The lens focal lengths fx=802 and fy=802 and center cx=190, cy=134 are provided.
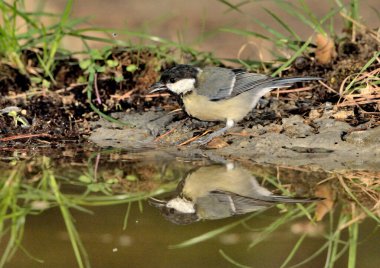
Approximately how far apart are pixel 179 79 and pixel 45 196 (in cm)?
170

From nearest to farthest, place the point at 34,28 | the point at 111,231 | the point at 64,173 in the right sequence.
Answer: the point at 111,231, the point at 64,173, the point at 34,28

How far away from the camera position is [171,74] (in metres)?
5.53

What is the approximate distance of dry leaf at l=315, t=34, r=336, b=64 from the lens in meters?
6.17

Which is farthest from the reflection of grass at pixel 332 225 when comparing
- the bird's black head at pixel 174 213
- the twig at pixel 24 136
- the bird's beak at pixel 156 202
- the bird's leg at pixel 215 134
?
the twig at pixel 24 136

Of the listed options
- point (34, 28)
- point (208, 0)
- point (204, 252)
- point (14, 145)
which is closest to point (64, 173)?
point (14, 145)

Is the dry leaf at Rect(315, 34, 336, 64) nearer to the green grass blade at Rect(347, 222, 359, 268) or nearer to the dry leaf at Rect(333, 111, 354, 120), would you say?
the dry leaf at Rect(333, 111, 354, 120)

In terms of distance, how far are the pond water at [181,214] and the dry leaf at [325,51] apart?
64.3 inches

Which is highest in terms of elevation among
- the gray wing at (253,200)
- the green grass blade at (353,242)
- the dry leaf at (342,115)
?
the green grass blade at (353,242)

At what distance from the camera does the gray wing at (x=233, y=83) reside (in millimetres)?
5605

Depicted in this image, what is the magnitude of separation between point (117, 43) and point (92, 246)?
11.1ft

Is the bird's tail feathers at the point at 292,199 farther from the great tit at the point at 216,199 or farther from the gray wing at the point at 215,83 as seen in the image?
the gray wing at the point at 215,83

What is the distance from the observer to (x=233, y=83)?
5.68 meters

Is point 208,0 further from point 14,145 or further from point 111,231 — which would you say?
point 111,231

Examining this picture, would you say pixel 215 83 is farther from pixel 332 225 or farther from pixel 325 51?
pixel 332 225
